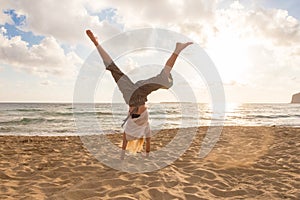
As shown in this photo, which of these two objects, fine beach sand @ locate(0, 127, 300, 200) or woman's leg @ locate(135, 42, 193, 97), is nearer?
fine beach sand @ locate(0, 127, 300, 200)

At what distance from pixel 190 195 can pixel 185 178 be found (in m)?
0.73

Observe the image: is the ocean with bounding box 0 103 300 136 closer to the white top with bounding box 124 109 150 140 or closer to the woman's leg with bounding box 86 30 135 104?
the white top with bounding box 124 109 150 140

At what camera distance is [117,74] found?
4.93m

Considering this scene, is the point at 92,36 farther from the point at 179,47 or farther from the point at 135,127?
the point at 135,127

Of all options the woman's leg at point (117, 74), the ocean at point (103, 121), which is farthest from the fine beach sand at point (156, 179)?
the ocean at point (103, 121)

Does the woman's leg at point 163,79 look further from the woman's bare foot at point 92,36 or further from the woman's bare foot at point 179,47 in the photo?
the woman's bare foot at point 92,36

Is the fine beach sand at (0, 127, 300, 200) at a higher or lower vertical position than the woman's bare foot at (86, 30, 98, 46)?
lower

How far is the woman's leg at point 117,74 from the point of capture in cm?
486

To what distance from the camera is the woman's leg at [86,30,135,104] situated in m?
4.86

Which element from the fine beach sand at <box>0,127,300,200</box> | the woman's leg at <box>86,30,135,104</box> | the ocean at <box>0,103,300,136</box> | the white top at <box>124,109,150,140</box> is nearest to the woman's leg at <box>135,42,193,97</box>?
the woman's leg at <box>86,30,135,104</box>

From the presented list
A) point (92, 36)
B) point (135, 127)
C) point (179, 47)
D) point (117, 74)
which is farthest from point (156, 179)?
point (92, 36)

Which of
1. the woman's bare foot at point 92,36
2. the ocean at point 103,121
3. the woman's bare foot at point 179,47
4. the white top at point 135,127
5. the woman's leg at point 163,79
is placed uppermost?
the woman's bare foot at point 92,36

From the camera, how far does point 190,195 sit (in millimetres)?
3650

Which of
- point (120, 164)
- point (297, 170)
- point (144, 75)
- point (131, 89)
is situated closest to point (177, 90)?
point (144, 75)
